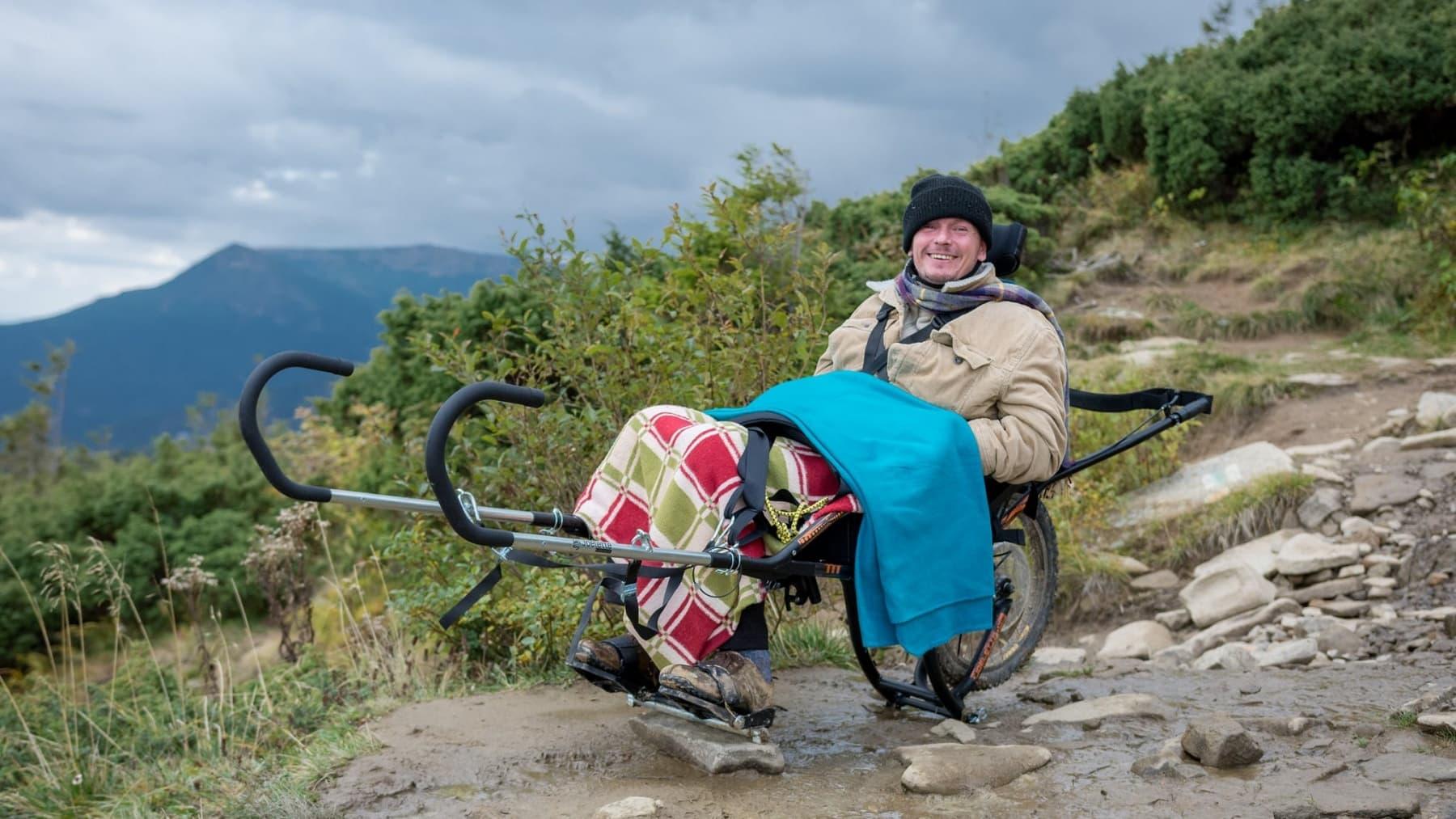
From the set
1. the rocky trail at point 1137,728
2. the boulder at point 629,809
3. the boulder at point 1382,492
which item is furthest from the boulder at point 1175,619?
the boulder at point 629,809

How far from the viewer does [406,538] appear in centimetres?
517

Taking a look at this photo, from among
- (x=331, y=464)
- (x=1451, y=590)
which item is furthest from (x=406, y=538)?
(x=331, y=464)

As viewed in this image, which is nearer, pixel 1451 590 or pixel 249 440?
pixel 249 440

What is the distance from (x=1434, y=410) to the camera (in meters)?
7.15

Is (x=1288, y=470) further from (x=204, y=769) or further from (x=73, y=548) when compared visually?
(x=73, y=548)

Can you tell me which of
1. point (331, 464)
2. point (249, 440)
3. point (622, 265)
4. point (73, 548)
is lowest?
point (73, 548)

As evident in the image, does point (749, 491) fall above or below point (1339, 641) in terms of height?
above

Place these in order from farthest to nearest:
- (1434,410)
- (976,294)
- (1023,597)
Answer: (1434,410), (1023,597), (976,294)

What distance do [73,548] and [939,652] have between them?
10.5 metres

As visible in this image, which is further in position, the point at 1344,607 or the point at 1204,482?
the point at 1204,482

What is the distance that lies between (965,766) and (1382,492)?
13.4ft

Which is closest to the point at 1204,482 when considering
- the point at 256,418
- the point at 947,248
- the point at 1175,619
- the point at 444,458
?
the point at 1175,619

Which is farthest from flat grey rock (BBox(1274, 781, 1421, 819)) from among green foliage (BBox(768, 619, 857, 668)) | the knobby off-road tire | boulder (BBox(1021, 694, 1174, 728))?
green foliage (BBox(768, 619, 857, 668))

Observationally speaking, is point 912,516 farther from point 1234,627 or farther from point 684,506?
point 1234,627
